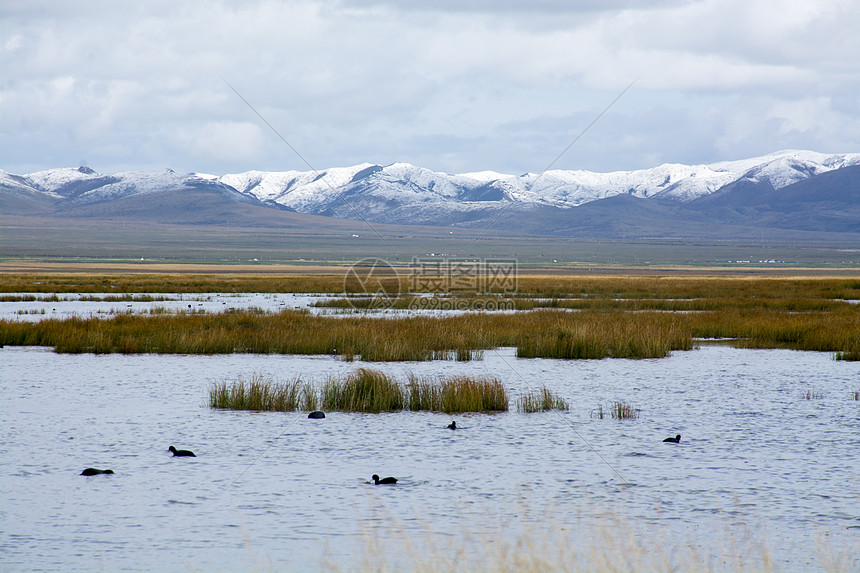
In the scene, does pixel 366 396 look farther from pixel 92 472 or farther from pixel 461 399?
pixel 92 472

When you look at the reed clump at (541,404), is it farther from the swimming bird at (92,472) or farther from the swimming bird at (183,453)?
the swimming bird at (92,472)

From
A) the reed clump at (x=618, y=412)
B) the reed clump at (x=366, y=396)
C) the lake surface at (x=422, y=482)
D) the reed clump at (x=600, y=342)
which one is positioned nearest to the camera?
the lake surface at (x=422, y=482)

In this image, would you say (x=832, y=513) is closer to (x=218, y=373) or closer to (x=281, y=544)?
(x=281, y=544)

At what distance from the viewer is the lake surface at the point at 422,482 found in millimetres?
8883

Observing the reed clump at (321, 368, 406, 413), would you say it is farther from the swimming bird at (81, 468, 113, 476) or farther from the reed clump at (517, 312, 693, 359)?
the reed clump at (517, 312, 693, 359)

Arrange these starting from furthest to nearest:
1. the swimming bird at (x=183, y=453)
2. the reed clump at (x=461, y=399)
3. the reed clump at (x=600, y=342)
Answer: the reed clump at (x=600, y=342) < the reed clump at (x=461, y=399) < the swimming bird at (x=183, y=453)

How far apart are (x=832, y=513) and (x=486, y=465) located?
4317 millimetres

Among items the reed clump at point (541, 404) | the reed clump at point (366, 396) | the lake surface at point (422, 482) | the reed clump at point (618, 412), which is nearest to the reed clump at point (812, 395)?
the lake surface at point (422, 482)

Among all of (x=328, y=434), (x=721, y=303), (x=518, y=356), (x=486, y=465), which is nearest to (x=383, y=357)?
(x=518, y=356)

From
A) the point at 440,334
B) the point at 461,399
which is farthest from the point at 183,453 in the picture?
the point at 440,334

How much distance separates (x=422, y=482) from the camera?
36.9ft

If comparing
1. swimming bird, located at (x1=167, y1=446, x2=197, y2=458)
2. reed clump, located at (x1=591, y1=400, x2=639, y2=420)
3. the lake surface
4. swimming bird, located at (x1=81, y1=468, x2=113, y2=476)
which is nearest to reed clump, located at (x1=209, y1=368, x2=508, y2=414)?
the lake surface

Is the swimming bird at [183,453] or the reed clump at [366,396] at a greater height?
the reed clump at [366,396]

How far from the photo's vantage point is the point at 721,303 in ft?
145
